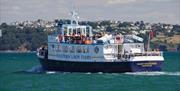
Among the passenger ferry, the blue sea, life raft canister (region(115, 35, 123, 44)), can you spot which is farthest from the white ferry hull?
life raft canister (region(115, 35, 123, 44))

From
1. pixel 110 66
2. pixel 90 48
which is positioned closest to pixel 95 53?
pixel 90 48

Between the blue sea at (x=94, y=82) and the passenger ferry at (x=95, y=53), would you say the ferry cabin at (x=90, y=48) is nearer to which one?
the passenger ferry at (x=95, y=53)

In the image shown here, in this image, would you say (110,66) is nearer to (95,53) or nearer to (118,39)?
(95,53)

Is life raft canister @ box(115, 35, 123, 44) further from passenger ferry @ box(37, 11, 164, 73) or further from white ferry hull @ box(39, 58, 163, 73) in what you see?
white ferry hull @ box(39, 58, 163, 73)

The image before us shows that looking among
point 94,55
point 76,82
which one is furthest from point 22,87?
point 94,55

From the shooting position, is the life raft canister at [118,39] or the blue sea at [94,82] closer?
the blue sea at [94,82]

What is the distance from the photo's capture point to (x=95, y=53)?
96938mm

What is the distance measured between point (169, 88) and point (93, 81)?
10468 mm

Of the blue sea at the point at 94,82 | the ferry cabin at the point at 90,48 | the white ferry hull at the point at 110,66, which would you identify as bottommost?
the blue sea at the point at 94,82

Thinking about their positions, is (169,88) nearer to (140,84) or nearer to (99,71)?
(140,84)

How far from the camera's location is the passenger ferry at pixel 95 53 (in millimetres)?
93750

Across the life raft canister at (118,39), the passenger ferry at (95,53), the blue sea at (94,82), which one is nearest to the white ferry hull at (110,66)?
the passenger ferry at (95,53)

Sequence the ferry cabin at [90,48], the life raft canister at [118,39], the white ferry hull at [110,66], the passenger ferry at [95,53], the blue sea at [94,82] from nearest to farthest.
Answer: the blue sea at [94,82] → the white ferry hull at [110,66] → the passenger ferry at [95,53] → the ferry cabin at [90,48] → the life raft canister at [118,39]

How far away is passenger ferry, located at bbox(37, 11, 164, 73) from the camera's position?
308ft
